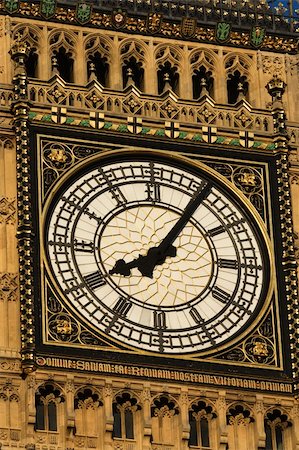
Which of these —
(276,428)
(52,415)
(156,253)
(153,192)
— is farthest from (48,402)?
(153,192)

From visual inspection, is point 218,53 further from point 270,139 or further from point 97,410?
point 97,410

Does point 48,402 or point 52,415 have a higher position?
point 48,402

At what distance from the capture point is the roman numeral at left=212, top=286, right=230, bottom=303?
130ft

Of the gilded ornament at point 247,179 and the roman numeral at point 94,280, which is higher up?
the gilded ornament at point 247,179

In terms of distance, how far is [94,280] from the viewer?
3934 cm

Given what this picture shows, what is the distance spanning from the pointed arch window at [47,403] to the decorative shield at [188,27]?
561 cm

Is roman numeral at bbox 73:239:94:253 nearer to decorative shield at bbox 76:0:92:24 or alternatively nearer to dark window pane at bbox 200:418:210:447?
dark window pane at bbox 200:418:210:447

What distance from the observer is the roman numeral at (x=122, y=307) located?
129ft

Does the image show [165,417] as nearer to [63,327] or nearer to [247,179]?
[63,327]

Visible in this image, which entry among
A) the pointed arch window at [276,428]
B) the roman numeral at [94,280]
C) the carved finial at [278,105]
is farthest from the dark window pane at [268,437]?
the carved finial at [278,105]

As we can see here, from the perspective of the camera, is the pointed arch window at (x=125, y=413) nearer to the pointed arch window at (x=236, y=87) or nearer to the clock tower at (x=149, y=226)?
the clock tower at (x=149, y=226)

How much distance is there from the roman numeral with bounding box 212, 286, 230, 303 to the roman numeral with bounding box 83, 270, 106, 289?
53.4 inches

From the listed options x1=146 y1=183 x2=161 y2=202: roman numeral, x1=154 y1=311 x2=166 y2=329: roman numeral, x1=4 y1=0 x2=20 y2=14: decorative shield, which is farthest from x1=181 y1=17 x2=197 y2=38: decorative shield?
x1=154 y1=311 x2=166 y2=329: roman numeral

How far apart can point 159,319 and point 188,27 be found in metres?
4.37
